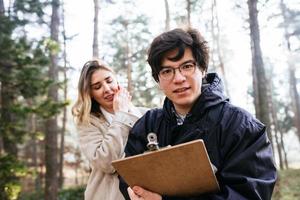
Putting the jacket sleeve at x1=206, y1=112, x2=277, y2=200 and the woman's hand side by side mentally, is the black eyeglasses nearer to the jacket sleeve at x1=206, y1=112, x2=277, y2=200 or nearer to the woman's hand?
the jacket sleeve at x1=206, y1=112, x2=277, y2=200

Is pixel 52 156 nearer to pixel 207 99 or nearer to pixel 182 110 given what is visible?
pixel 182 110

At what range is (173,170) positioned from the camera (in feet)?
5.18

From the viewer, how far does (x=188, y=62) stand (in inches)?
74.7

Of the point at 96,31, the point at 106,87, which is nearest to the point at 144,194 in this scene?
the point at 106,87

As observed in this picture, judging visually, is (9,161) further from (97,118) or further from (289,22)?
(289,22)

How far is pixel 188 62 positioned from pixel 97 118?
3.73 feet

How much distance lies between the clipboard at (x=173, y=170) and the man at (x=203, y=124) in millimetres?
47

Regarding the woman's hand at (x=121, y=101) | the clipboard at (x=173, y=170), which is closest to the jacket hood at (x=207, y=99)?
the clipboard at (x=173, y=170)

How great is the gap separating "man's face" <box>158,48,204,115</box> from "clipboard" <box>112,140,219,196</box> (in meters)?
0.45

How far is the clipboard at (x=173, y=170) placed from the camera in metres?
1.49

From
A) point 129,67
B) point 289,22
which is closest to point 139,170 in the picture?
point 129,67

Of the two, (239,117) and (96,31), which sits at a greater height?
(96,31)

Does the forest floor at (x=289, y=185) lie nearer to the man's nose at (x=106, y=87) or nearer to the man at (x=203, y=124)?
the man's nose at (x=106, y=87)

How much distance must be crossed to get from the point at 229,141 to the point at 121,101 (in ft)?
3.82
